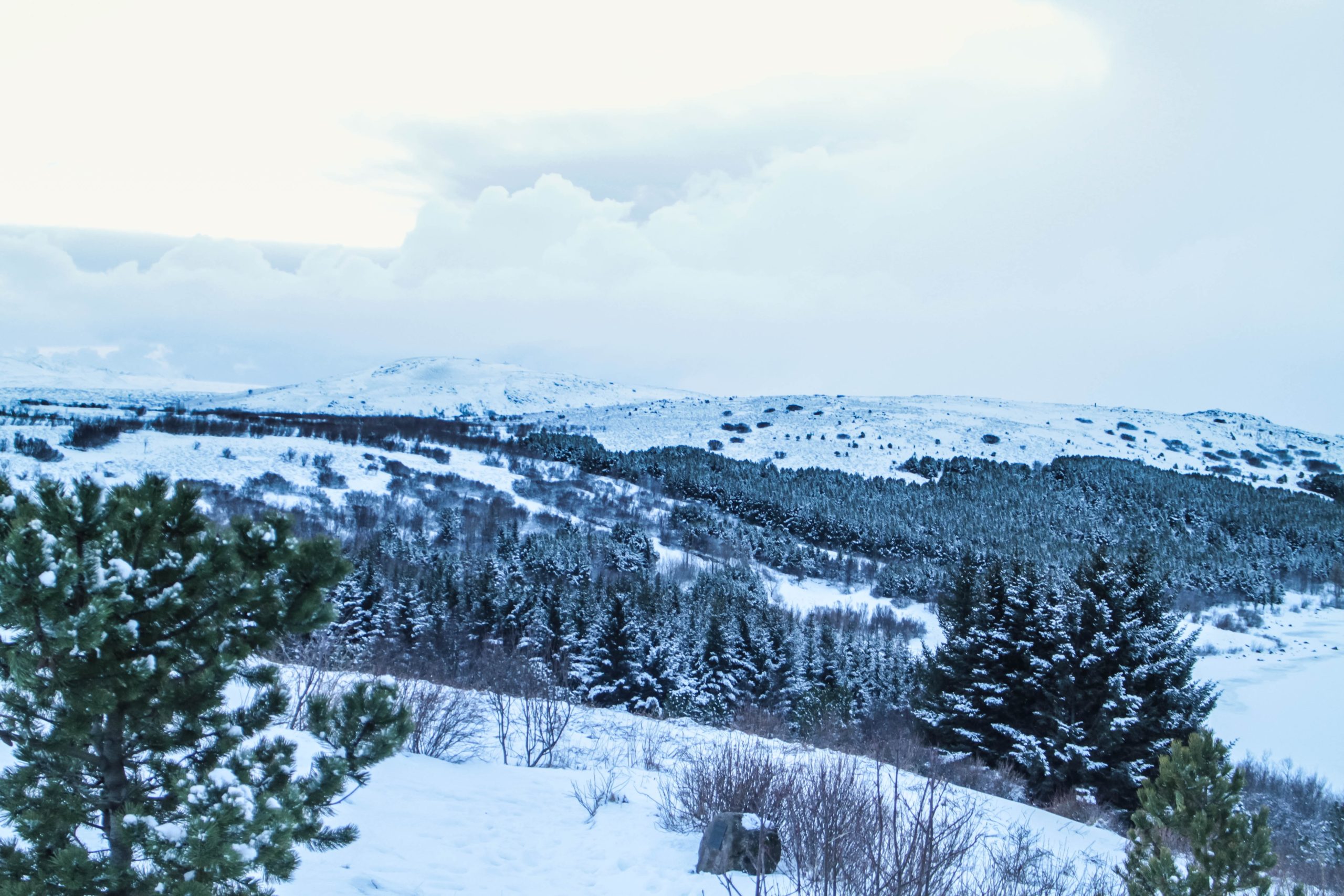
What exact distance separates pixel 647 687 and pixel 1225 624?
62.9 metres

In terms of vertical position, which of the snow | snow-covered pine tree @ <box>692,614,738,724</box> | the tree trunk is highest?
the tree trunk

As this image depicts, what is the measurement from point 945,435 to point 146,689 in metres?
164

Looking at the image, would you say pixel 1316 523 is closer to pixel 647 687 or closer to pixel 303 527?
pixel 647 687

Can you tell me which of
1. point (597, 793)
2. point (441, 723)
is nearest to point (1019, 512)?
point (441, 723)

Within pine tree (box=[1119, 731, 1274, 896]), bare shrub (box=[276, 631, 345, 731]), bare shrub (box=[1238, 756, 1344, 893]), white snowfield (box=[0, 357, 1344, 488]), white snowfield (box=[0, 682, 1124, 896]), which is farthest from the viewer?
white snowfield (box=[0, 357, 1344, 488])

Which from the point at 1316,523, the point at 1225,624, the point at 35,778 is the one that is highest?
the point at 35,778

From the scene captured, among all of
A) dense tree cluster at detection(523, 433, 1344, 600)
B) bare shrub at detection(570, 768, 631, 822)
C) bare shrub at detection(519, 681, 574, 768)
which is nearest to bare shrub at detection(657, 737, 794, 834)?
bare shrub at detection(570, 768, 631, 822)

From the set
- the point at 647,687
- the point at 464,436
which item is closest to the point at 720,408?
the point at 464,436

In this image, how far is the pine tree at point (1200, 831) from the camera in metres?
7.69

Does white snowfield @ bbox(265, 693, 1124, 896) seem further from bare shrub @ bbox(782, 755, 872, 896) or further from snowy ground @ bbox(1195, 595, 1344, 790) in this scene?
snowy ground @ bbox(1195, 595, 1344, 790)

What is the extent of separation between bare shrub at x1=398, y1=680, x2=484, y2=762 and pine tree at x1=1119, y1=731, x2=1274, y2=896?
8.95 metres

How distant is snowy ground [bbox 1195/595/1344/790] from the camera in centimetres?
3900

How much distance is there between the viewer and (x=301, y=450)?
98438 mm

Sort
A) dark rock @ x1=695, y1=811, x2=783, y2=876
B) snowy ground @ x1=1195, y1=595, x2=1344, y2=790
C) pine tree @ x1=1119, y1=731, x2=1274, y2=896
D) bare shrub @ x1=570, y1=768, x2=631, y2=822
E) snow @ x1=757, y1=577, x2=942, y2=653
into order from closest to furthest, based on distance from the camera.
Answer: dark rock @ x1=695, y1=811, x2=783, y2=876 → pine tree @ x1=1119, y1=731, x2=1274, y2=896 → bare shrub @ x1=570, y1=768, x2=631, y2=822 → snowy ground @ x1=1195, y1=595, x2=1344, y2=790 → snow @ x1=757, y1=577, x2=942, y2=653
